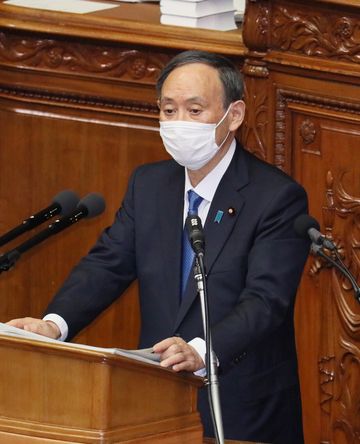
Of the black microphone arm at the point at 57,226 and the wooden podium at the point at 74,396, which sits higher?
the black microphone arm at the point at 57,226

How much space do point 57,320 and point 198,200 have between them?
1.92 feet

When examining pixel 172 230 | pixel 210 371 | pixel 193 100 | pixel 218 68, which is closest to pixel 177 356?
pixel 210 371

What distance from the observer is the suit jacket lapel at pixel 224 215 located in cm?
407

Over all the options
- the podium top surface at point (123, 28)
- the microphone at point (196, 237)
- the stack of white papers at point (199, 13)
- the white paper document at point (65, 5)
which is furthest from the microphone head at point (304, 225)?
the white paper document at point (65, 5)

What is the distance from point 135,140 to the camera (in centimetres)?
554

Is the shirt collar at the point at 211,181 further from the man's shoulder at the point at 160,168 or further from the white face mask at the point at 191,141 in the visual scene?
the man's shoulder at the point at 160,168

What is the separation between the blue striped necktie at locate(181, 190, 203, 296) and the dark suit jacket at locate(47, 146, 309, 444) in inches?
1.0

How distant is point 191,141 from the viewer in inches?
159

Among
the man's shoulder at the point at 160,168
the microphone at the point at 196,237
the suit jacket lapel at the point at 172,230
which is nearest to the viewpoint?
the microphone at the point at 196,237

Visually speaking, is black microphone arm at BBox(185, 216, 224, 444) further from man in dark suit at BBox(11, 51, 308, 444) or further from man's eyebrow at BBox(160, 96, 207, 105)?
man's eyebrow at BBox(160, 96, 207, 105)

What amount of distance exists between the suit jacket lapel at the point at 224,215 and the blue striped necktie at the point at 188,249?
0.07 metres

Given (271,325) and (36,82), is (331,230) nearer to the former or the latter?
(271,325)

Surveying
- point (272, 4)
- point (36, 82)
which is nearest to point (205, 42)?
point (272, 4)

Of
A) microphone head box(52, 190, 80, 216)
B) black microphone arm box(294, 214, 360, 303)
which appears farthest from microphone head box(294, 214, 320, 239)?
microphone head box(52, 190, 80, 216)
